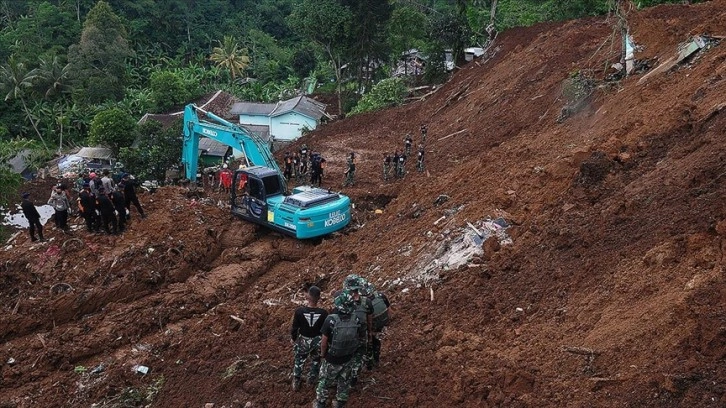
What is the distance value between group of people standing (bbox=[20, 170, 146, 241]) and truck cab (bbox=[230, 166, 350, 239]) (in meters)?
2.55

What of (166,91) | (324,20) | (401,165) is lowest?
(166,91)

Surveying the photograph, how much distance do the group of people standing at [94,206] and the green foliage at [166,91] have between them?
1366 inches

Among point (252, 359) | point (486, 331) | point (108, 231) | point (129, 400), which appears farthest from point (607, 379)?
point (108, 231)

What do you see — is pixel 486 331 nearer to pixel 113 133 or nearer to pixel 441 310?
pixel 441 310

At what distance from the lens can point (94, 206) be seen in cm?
1367

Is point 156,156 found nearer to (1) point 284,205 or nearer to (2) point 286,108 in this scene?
(2) point 286,108

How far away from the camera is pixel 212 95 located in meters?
49.5

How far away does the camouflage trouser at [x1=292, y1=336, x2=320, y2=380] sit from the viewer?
7.15 metres

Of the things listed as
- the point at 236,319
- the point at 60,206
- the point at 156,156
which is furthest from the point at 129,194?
the point at 156,156

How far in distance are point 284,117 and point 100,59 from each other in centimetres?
1898

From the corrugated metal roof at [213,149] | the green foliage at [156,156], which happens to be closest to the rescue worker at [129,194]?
the green foliage at [156,156]

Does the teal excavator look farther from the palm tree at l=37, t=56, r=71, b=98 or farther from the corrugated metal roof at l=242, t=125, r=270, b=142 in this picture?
the palm tree at l=37, t=56, r=71, b=98

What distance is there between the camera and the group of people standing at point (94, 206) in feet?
44.2

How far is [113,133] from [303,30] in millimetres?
12020
